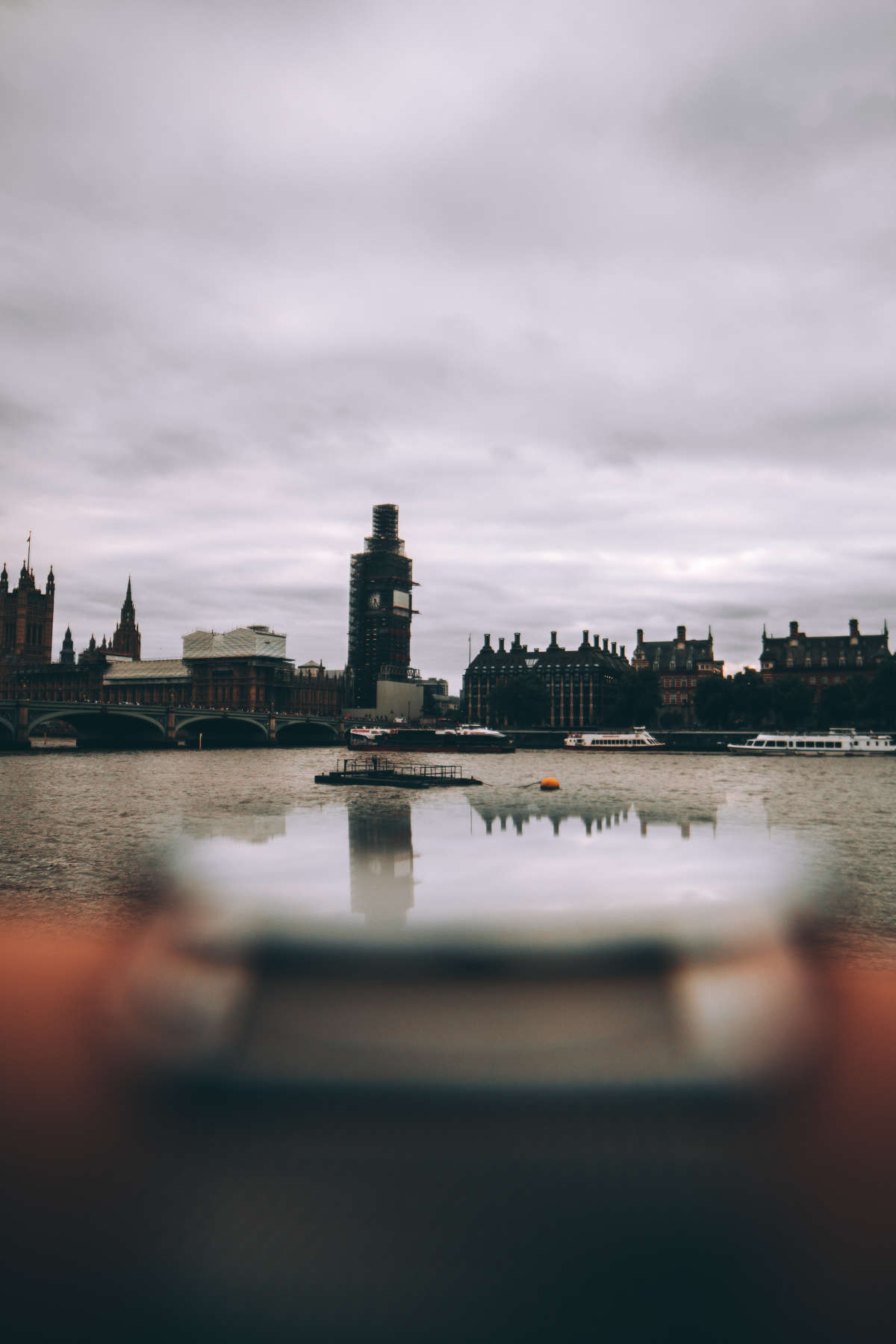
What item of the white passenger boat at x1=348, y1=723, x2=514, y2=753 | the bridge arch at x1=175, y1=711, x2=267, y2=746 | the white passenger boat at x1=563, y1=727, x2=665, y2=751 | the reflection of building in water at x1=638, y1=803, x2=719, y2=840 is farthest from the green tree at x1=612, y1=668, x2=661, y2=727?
the reflection of building in water at x1=638, y1=803, x2=719, y2=840

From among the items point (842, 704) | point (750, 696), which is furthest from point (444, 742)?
point (842, 704)

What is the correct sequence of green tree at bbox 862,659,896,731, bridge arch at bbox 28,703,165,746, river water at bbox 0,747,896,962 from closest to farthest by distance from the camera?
river water at bbox 0,747,896,962 → bridge arch at bbox 28,703,165,746 → green tree at bbox 862,659,896,731

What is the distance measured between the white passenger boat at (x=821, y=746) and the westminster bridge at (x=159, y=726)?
→ 80915 millimetres

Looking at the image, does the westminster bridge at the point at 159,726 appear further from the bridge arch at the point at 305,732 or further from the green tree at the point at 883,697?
the green tree at the point at 883,697

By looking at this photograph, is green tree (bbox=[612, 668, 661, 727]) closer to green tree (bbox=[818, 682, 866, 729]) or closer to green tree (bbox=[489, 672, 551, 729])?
green tree (bbox=[489, 672, 551, 729])

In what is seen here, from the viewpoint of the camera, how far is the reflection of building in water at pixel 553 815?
41500 millimetres

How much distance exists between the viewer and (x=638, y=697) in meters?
165

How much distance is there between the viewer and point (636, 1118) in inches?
434

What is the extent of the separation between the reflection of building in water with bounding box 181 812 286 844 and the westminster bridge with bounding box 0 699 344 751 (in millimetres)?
72461

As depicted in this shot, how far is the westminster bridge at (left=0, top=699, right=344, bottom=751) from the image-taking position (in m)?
112

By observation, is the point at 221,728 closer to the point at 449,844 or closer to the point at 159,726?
the point at 159,726

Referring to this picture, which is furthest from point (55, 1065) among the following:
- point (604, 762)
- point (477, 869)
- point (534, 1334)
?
point (604, 762)

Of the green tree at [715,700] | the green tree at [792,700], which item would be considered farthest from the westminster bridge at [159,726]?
the green tree at [792,700]

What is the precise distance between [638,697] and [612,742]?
26360mm
